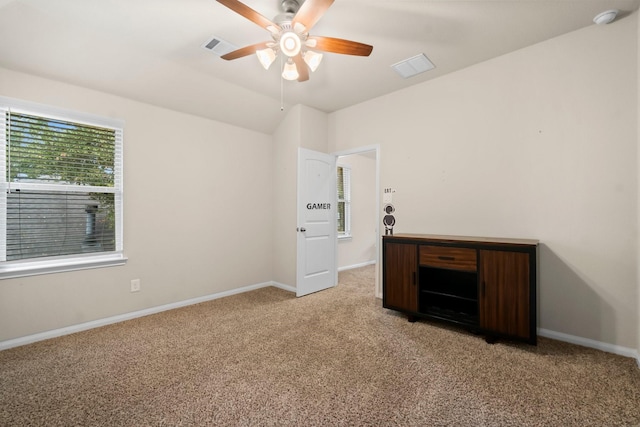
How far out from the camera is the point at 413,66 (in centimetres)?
302

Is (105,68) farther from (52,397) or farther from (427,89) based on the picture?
(427,89)

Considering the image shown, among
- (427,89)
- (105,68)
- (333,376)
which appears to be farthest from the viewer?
(427,89)

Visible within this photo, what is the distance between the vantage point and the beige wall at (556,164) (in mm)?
2281

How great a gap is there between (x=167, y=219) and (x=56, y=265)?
1.08 metres

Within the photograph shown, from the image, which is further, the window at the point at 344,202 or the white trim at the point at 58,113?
the window at the point at 344,202

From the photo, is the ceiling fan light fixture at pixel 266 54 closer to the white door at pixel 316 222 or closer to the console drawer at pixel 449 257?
the white door at pixel 316 222

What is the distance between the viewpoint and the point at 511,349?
237cm

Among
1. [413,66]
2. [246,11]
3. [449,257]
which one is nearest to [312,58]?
[246,11]

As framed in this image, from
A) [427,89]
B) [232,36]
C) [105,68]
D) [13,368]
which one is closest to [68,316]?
[13,368]

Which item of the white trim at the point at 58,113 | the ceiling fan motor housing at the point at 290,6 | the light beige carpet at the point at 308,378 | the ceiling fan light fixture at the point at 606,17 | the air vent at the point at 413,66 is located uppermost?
the air vent at the point at 413,66

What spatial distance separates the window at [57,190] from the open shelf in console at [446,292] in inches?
130

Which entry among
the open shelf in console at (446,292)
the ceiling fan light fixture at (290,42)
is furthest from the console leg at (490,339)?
the ceiling fan light fixture at (290,42)

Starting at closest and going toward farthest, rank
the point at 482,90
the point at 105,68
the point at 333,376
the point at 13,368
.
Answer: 1. the point at 333,376
2. the point at 13,368
3. the point at 105,68
4. the point at 482,90

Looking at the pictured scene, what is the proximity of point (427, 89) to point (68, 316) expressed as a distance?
4550 millimetres
